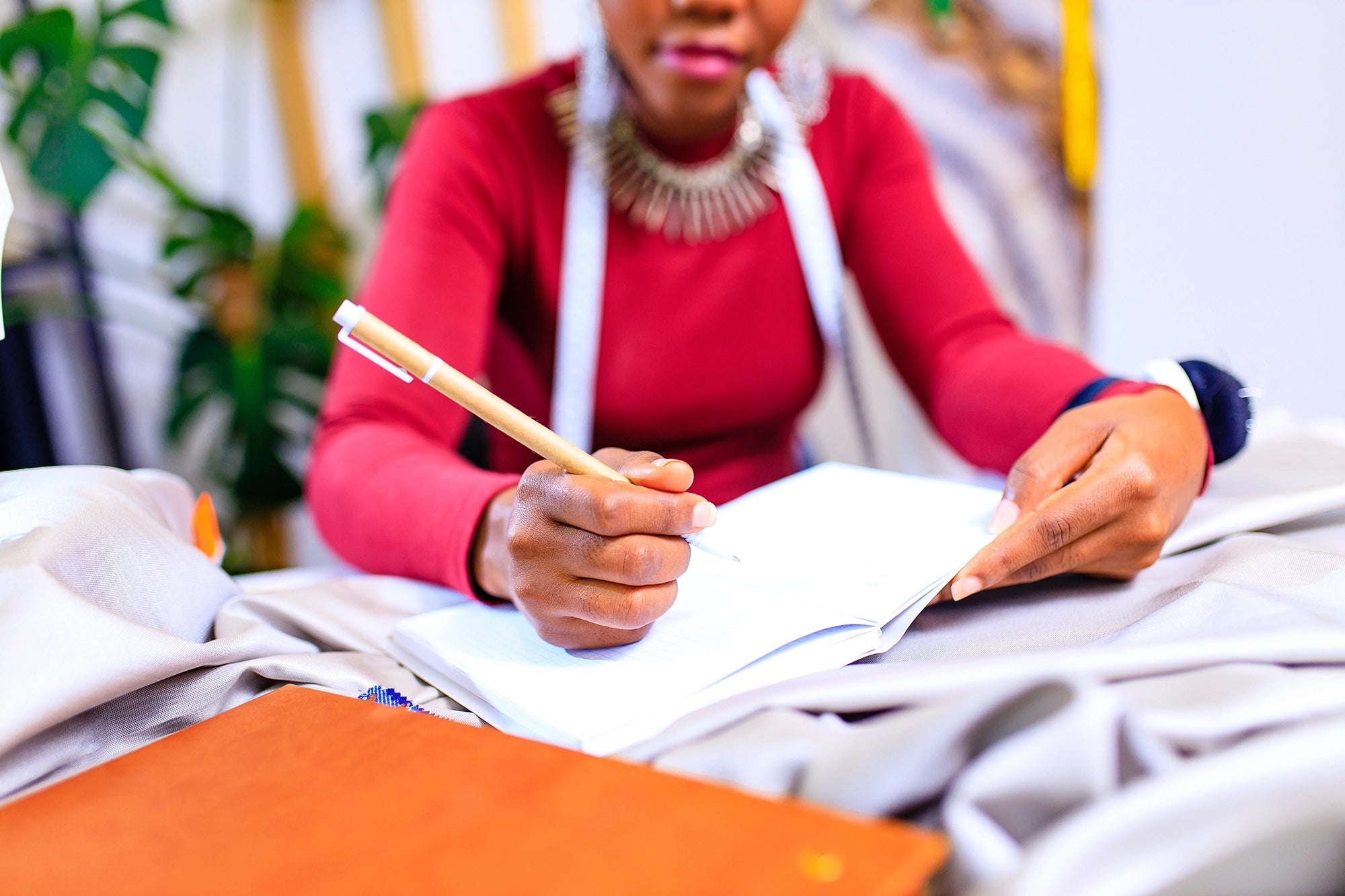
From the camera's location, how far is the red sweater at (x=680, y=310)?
2.62 ft

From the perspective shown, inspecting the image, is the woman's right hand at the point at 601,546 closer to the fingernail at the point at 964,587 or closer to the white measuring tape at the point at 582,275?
the fingernail at the point at 964,587

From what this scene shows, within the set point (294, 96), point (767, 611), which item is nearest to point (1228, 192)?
point (767, 611)

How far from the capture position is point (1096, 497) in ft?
1.71

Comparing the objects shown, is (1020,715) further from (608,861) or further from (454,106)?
(454,106)

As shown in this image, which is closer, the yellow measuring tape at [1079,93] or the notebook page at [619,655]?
the notebook page at [619,655]

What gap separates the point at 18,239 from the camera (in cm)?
182

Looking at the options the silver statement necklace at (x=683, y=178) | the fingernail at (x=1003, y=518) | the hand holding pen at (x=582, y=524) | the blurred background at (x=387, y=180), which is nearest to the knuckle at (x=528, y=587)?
the hand holding pen at (x=582, y=524)

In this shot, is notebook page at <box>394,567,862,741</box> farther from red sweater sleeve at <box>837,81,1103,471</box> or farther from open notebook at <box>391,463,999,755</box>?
red sweater sleeve at <box>837,81,1103,471</box>

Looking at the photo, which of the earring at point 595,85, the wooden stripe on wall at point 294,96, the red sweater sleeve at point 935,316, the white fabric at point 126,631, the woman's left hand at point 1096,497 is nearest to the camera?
the white fabric at point 126,631

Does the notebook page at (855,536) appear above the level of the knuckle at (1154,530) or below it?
above

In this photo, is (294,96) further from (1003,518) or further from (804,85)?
(1003,518)

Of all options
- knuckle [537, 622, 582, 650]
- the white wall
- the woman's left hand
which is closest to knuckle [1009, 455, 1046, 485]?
the woman's left hand

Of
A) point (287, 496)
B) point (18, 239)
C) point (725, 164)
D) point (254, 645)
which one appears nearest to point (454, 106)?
point (725, 164)

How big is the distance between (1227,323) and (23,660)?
→ 1.35 meters
